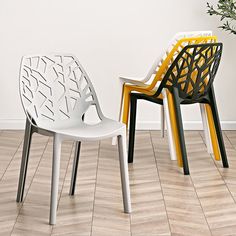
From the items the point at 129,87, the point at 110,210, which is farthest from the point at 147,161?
the point at 110,210

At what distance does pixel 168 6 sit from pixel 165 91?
4.27 feet

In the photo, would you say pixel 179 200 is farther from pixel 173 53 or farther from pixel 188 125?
pixel 188 125

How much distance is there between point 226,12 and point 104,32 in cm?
100

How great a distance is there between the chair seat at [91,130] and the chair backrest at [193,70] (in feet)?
2.22

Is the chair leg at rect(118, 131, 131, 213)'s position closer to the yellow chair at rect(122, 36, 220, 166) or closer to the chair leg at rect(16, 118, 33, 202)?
the chair leg at rect(16, 118, 33, 202)

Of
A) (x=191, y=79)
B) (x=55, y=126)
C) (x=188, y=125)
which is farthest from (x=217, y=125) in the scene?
(x=55, y=126)

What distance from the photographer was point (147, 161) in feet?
14.6

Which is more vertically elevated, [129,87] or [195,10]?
[195,10]

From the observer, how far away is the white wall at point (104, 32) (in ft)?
17.2

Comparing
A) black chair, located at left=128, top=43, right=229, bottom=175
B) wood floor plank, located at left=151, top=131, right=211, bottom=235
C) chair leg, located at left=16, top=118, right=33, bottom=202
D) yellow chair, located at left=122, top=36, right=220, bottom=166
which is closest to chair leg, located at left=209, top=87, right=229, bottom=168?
black chair, located at left=128, top=43, right=229, bottom=175

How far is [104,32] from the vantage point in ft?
17.4

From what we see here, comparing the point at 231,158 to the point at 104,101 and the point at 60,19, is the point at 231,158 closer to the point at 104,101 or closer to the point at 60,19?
the point at 104,101

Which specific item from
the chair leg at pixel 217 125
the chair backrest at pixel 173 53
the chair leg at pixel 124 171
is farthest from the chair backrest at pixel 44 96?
the chair leg at pixel 217 125

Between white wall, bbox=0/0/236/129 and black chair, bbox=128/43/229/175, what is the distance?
110 centimetres
